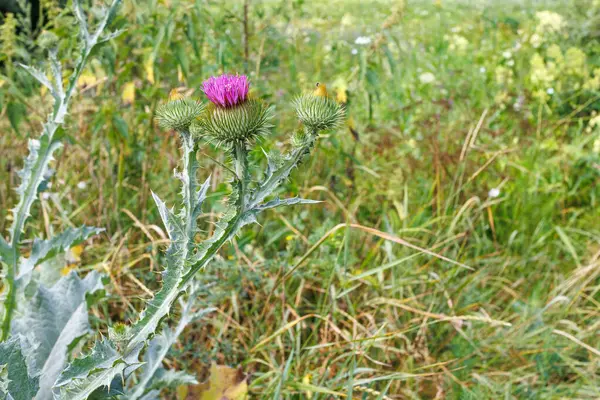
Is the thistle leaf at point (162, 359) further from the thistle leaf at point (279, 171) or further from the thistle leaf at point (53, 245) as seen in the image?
the thistle leaf at point (279, 171)

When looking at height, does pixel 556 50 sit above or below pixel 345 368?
above

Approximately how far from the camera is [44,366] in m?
1.86

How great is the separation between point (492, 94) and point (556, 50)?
756mm

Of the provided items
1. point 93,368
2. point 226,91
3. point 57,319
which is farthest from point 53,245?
point 226,91

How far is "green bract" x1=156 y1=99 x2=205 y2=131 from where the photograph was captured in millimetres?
1284

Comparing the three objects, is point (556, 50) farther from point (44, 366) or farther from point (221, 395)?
point (44, 366)

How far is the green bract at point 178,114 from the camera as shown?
1284 millimetres

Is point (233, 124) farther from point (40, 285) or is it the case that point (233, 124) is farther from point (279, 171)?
point (40, 285)

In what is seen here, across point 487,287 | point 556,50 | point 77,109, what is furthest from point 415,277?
point 556,50

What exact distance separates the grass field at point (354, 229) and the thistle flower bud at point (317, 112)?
49cm

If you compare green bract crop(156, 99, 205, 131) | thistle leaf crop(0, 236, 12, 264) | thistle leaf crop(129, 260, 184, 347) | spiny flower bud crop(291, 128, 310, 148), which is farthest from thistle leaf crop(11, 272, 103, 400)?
spiny flower bud crop(291, 128, 310, 148)

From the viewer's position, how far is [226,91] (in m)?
1.31

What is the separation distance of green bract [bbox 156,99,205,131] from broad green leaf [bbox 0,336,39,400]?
606 millimetres

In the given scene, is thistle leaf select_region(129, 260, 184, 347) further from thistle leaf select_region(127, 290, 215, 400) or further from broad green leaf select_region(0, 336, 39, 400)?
thistle leaf select_region(127, 290, 215, 400)
